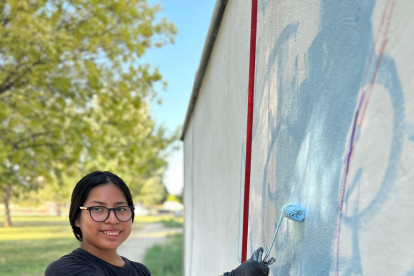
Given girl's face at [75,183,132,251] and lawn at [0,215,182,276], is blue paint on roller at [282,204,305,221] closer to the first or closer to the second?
girl's face at [75,183,132,251]

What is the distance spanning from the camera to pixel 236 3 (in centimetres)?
279

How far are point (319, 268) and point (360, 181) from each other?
375 millimetres

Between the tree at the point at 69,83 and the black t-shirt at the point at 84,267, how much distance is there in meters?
7.85

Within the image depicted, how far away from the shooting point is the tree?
9.63 metres

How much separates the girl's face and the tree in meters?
7.77

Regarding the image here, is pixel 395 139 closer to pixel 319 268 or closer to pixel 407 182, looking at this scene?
pixel 407 182

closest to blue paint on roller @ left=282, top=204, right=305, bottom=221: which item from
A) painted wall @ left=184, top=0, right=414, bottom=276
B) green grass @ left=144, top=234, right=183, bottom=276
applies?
painted wall @ left=184, top=0, right=414, bottom=276

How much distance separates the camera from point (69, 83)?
9938 mm

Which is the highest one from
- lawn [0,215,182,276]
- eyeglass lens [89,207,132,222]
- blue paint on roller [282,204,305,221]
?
blue paint on roller [282,204,305,221]

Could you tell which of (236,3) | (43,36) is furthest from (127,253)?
(236,3)

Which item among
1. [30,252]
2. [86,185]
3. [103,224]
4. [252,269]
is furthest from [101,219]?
[30,252]

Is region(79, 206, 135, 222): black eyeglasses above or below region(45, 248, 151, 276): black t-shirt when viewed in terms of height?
above

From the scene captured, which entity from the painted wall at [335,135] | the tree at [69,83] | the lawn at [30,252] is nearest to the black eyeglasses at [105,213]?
the painted wall at [335,135]

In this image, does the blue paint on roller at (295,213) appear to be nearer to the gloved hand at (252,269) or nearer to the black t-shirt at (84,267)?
the gloved hand at (252,269)
